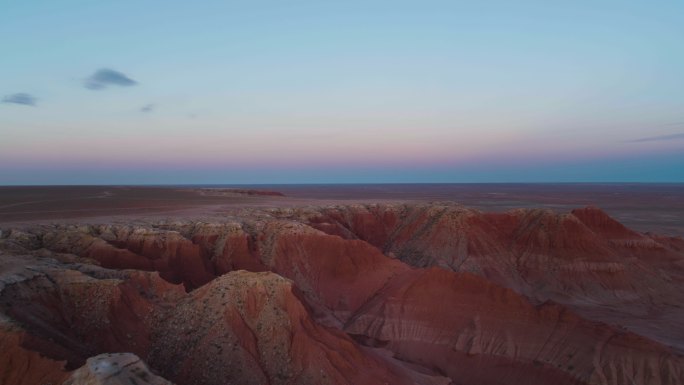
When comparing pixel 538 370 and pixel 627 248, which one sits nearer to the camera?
pixel 538 370

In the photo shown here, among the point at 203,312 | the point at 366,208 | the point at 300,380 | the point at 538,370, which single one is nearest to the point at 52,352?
the point at 203,312

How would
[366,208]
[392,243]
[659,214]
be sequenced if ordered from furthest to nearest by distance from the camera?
[659,214]
[366,208]
[392,243]

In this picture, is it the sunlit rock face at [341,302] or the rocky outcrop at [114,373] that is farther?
the sunlit rock face at [341,302]

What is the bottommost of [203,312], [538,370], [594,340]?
[538,370]

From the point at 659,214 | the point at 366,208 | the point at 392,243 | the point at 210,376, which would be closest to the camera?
the point at 210,376

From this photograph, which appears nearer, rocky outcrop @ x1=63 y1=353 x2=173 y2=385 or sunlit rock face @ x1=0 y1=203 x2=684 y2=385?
rocky outcrop @ x1=63 y1=353 x2=173 y2=385

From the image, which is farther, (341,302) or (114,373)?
(341,302)

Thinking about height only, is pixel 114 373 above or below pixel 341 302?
above

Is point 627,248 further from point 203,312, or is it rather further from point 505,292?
point 203,312
